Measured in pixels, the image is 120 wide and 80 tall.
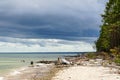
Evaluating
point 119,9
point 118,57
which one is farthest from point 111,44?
point 118,57

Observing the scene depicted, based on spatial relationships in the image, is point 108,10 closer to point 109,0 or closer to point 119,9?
point 109,0

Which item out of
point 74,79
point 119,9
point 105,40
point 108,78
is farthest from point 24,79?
point 105,40

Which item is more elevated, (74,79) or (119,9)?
(119,9)

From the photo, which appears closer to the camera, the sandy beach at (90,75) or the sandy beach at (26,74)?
the sandy beach at (90,75)

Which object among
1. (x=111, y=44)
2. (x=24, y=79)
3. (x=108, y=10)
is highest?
(x=108, y=10)

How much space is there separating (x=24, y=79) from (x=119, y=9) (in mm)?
32469

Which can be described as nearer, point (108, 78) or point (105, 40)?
point (108, 78)

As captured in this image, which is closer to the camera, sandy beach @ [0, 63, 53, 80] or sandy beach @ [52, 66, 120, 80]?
sandy beach @ [52, 66, 120, 80]

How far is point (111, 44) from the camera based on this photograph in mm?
85000

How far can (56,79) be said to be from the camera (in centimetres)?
3120

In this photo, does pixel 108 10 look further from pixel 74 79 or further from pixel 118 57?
pixel 74 79

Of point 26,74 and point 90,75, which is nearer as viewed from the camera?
point 90,75

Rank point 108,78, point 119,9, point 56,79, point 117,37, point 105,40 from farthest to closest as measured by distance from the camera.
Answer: point 105,40 → point 117,37 → point 119,9 → point 56,79 → point 108,78

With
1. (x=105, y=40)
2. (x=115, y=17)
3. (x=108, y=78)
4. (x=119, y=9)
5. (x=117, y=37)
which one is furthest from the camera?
(x=105, y=40)
